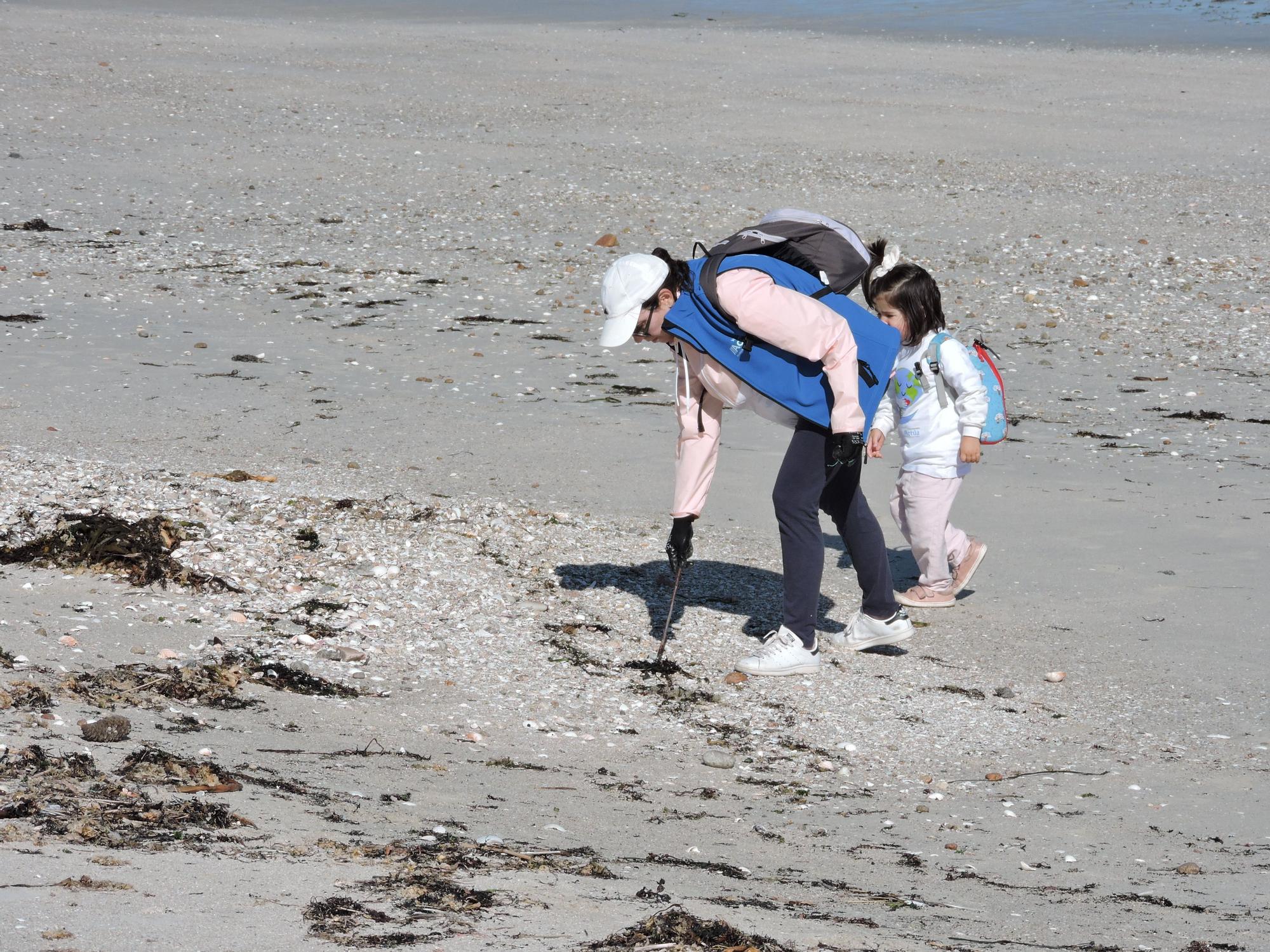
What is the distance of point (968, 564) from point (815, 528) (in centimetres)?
137

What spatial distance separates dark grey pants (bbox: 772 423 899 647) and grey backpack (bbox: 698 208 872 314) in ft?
1.73

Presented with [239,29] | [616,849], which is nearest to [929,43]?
[239,29]

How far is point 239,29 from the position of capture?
2250 centimetres

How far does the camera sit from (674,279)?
190 inches

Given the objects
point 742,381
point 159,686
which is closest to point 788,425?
point 742,381

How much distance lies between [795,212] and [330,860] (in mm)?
2742

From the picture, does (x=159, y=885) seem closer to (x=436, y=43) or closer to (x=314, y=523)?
(x=314, y=523)

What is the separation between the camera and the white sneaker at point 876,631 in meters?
5.68

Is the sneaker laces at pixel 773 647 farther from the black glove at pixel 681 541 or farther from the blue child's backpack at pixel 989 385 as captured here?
the blue child's backpack at pixel 989 385

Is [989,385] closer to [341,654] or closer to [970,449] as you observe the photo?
[970,449]

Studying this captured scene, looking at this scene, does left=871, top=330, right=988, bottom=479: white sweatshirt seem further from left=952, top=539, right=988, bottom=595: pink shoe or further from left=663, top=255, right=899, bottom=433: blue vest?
left=663, top=255, right=899, bottom=433: blue vest

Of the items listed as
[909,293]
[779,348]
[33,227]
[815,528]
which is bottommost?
[815,528]

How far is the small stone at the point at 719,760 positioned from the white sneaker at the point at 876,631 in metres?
1.11

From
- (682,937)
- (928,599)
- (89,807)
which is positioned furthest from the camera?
(928,599)
